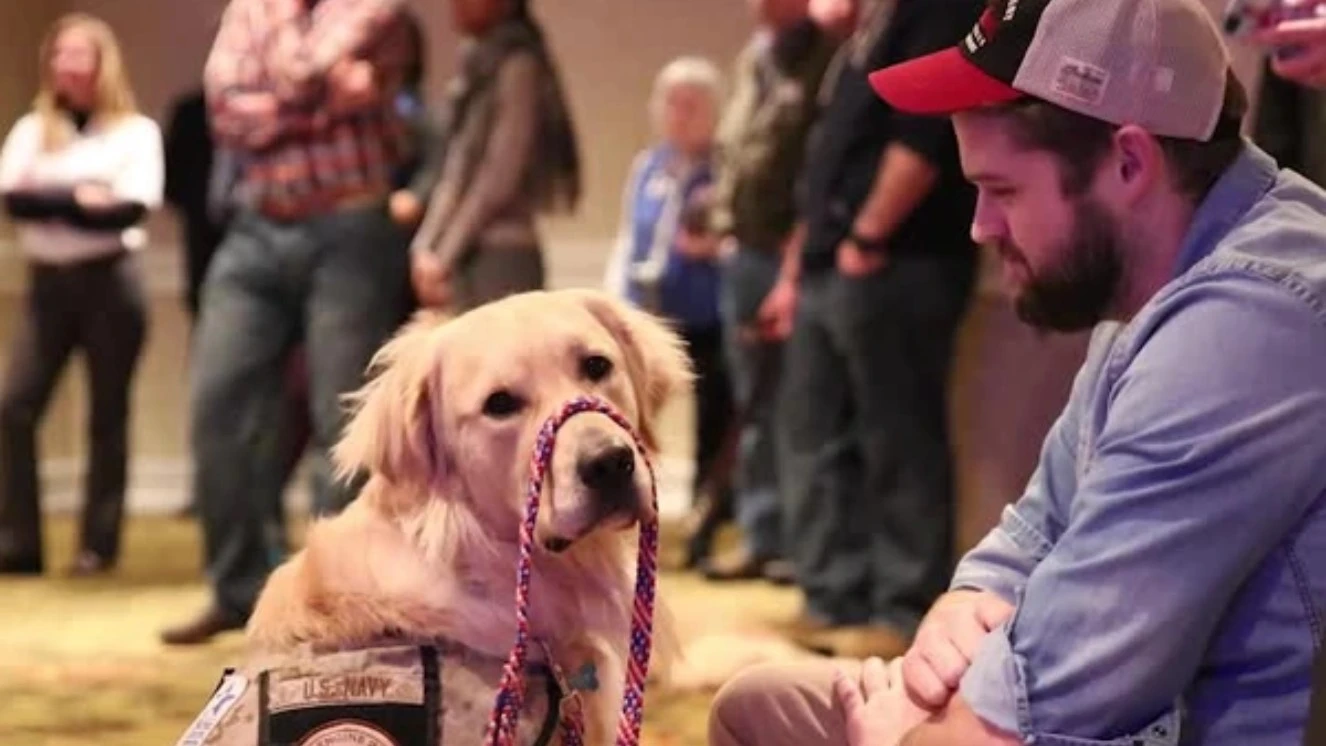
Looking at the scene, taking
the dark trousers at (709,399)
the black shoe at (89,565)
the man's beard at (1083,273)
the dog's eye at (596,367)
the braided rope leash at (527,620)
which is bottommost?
the black shoe at (89,565)

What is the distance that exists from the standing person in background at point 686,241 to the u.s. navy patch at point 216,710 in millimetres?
3960

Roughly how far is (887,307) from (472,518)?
202 cm

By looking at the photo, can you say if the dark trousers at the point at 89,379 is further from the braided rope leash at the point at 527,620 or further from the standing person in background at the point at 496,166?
the braided rope leash at the point at 527,620

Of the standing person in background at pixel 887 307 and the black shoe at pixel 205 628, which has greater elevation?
the standing person in background at pixel 887 307

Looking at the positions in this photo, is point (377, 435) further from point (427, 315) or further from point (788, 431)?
point (788, 431)

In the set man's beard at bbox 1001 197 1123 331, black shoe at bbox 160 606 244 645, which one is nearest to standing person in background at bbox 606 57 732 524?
black shoe at bbox 160 606 244 645

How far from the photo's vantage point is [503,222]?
4355mm

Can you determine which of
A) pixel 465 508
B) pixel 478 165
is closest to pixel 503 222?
pixel 478 165

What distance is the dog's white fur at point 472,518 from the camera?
184cm

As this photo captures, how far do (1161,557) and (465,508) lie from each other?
0.85 meters

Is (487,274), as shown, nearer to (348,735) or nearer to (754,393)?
(754,393)

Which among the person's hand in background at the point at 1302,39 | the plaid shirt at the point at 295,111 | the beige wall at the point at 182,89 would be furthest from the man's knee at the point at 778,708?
the beige wall at the point at 182,89

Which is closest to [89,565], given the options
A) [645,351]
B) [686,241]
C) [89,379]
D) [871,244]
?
[89,379]

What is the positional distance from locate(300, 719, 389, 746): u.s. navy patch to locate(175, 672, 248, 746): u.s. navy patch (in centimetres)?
9
